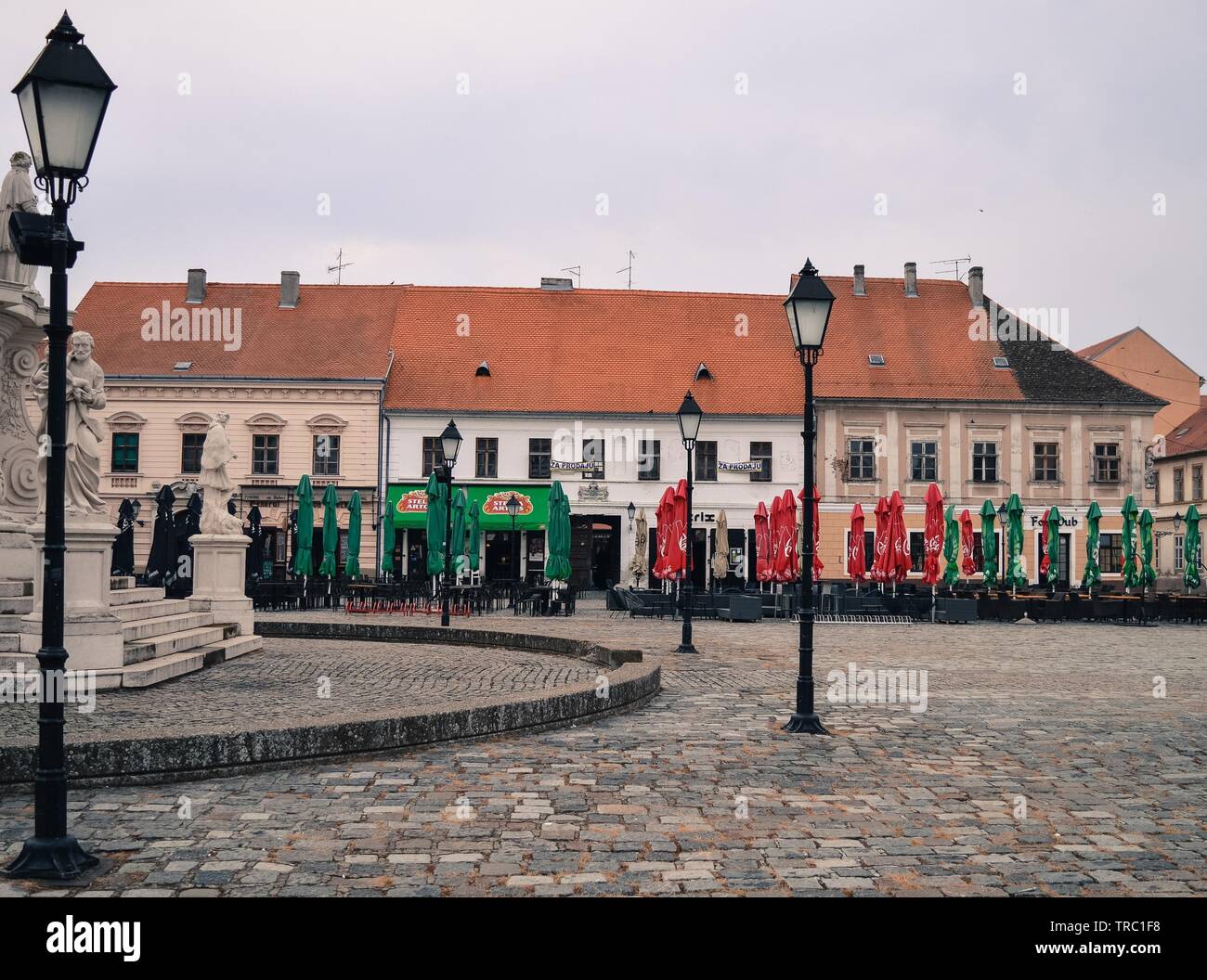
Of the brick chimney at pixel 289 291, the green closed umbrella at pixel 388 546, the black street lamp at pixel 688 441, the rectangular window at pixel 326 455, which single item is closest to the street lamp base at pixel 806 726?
the black street lamp at pixel 688 441

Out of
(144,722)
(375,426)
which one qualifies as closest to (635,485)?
(375,426)

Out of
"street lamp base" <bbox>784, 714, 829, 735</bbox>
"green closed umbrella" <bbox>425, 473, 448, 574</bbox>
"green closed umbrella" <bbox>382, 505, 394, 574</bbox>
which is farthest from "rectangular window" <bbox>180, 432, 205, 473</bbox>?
"street lamp base" <bbox>784, 714, 829, 735</bbox>

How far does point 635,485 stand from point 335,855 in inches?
1478

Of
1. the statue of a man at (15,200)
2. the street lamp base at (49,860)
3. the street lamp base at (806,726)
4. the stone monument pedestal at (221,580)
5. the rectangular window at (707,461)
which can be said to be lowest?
the street lamp base at (806,726)

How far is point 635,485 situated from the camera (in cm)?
4322

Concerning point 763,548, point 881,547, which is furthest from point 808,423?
point 763,548

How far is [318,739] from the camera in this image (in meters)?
8.24

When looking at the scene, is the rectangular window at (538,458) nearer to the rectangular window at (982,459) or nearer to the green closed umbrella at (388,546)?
the green closed umbrella at (388,546)

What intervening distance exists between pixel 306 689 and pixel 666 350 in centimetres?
3540

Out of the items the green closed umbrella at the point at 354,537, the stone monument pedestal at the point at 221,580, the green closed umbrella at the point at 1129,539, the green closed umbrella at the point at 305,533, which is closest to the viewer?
the stone monument pedestal at the point at 221,580

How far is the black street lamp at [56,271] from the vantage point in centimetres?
555

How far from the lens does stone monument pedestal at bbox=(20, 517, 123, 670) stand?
35.7ft

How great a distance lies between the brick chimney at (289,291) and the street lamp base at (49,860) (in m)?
42.4

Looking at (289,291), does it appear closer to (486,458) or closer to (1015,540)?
(486,458)
